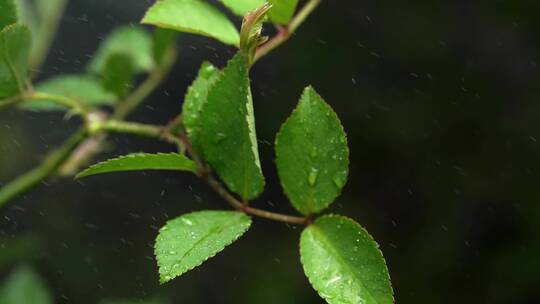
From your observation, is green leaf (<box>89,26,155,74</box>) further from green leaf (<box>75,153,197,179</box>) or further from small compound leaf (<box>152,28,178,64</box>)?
green leaf (<box>75,153,197,179</box>)

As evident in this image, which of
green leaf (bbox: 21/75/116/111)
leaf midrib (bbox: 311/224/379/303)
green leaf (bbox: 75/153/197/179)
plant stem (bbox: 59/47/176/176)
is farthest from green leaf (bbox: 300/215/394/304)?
green leaf (bbox: 21/75/116/111)

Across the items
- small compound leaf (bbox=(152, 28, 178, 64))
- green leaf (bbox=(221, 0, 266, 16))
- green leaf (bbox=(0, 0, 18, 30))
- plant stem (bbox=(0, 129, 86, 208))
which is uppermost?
green leaf (bbox=(0, 0, 18, 30))

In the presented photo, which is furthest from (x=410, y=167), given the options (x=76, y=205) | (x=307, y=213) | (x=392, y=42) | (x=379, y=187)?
(x=307, y=213)

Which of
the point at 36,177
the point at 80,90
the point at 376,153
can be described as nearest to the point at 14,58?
the point at 36,177

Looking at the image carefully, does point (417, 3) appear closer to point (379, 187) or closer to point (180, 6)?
point (379, 187)

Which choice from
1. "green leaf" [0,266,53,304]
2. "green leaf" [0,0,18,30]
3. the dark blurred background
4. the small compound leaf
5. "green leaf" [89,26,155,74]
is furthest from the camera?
the dark blurred background

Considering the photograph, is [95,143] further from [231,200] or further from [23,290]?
[231,200]
